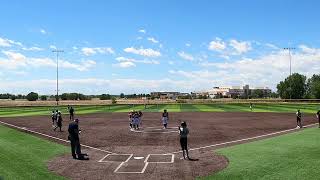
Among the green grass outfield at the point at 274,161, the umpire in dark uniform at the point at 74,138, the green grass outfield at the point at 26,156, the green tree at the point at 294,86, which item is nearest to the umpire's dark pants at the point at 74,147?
the umpire in dark uniform at the point at 74,138

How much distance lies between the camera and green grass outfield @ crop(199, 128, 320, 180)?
55.5 ft

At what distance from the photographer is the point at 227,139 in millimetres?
30188

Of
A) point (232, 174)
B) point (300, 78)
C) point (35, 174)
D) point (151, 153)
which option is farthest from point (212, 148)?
point (300, 78)

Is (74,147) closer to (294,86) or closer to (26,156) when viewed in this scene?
(26,156)

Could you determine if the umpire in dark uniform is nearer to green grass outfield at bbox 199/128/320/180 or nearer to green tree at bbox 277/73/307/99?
green grass outfield at bbox 199/128/320/180

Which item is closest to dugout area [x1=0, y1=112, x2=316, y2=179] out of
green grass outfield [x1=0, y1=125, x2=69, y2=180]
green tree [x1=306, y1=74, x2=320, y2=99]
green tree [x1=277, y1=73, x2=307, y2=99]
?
green grass outfield [x1=0, y1=125, x2=69, y2=180]

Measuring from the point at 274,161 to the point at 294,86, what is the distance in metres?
164

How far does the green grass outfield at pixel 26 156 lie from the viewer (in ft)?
56.4

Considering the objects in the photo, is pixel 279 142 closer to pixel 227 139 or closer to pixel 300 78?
pixel 227 139

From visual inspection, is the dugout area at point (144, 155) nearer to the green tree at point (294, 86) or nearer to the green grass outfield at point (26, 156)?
the green grass outfield at point (26, 156)

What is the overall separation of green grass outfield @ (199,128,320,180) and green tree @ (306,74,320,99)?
135076mm

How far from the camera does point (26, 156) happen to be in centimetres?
2119

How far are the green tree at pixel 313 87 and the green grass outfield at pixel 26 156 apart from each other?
13850 centimetres

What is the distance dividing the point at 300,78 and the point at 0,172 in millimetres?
171354
